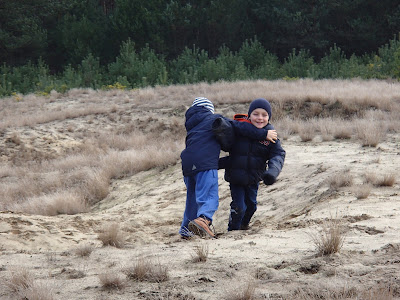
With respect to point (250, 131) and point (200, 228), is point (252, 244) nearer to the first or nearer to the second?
point (200, 228)

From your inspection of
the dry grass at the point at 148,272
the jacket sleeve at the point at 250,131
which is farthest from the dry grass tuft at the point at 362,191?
the dry grass at the point at 148,272

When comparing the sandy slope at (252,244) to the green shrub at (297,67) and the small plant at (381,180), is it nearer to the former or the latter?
the small plant at (381,180)

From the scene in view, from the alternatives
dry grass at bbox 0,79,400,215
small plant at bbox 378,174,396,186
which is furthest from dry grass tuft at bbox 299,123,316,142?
small plant at bbox 378,174,396,186

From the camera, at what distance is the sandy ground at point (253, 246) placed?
377 cm

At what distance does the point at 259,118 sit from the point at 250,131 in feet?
0.64

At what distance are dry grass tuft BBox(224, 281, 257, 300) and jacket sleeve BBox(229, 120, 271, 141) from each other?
2598 millimetres

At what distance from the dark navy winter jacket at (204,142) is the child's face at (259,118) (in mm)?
90

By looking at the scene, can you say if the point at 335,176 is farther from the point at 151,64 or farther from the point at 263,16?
the point at 263,16

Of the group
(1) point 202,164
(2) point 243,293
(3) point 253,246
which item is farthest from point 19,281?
(1) point 202,164

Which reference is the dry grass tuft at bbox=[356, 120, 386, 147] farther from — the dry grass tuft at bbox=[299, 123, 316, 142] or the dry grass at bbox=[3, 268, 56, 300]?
the dry grass at bbox=[3, 268, 56, 300]

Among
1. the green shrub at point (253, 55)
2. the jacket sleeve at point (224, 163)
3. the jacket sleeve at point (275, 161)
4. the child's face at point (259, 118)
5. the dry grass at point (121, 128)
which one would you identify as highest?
the green shrub at point (253, 55)

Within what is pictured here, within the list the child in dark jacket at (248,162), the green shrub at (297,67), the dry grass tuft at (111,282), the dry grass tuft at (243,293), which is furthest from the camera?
the green shrub at (297,67)

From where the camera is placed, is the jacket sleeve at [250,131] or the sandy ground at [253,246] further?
the jacket sleeve at [250,131]

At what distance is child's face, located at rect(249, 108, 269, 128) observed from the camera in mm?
6125
